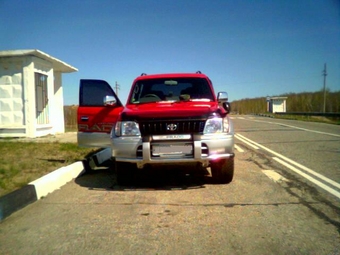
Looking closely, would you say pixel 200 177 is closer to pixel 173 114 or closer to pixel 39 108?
pixel 173 114

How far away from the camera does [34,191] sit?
4.22m

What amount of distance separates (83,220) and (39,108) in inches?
408

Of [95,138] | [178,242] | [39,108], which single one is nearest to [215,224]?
[178,242]

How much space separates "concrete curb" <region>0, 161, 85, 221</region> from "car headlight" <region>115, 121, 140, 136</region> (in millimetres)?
1363

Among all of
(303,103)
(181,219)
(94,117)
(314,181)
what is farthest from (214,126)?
(303,103)

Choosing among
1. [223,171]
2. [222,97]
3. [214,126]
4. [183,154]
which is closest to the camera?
[183,154]

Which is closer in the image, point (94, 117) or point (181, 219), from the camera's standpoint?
point (181, 219)

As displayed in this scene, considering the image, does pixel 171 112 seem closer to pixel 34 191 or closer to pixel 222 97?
pixel 222 97

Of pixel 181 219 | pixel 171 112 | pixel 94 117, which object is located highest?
pixel 171 112

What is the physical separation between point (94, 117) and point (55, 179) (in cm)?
184

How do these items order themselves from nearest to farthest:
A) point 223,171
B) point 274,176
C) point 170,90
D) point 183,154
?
1. point 183,154
2. point 223,171
3. point 274,176
4. point 170,90

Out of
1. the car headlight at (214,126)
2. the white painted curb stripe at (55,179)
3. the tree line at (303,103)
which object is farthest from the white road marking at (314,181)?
the tree line at (303,103)

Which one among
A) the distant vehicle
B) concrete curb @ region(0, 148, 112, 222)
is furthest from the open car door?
the distant vehicle

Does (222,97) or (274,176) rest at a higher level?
(222,97)
